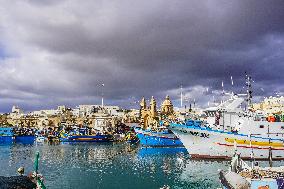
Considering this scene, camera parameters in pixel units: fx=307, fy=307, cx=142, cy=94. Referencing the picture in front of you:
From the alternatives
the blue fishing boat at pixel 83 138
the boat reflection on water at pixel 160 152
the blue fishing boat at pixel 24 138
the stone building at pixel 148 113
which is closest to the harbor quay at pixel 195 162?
the boat reflection on water at pixel 160 152

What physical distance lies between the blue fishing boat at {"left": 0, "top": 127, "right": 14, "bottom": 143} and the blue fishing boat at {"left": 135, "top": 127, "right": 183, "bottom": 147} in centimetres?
6068

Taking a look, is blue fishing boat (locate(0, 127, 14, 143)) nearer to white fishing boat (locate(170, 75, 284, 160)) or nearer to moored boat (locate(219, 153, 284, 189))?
white fishing boat (locate(170, 75, 284, 160))

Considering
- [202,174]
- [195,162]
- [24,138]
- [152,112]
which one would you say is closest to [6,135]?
[24,138]

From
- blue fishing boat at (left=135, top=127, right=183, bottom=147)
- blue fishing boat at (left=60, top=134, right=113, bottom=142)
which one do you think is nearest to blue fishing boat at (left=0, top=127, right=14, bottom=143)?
blue fishing boat at (left=60, top=134, right=113, bottom=142)

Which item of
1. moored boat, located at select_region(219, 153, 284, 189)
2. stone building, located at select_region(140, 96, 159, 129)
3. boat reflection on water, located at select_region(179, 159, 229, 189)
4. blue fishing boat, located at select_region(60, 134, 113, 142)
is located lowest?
boat reflection on water, located at select_region(179, 159, 229, 189)

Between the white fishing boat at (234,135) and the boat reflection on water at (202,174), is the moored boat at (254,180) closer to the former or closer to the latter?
the boat reflection on water at (202,174)

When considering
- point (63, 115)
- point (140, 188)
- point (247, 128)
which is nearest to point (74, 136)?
point (63, 115)

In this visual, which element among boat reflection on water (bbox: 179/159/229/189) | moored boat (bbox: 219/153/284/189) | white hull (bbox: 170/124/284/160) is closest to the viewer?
moored boat (bbox: 219/153/284/189)

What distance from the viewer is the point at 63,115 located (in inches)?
7352

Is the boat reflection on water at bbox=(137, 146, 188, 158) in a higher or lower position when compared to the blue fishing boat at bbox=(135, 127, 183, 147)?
lower

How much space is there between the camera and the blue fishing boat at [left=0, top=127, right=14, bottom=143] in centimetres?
12144

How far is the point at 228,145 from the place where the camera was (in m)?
50.9

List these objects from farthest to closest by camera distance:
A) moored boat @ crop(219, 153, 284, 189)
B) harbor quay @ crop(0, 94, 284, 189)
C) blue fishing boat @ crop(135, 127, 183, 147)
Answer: blue fishing boat @ crop(135, 127, 183, 147) → harbor quay @ crop(0, 94, 284, 189) → moored boat @ crop(219, 153, 284, 189)

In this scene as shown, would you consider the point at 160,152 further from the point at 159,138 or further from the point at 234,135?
the point at 234,135
